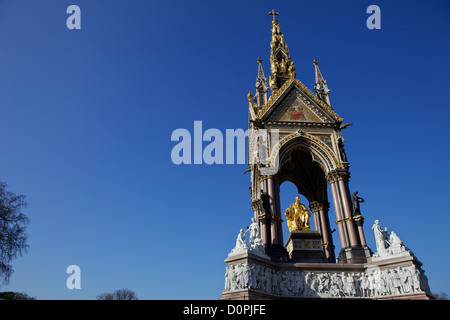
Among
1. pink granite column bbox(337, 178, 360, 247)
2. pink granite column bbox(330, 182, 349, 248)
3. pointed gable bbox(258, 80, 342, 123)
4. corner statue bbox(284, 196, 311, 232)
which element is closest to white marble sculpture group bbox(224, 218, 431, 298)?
pink granite column bbox(337, 178, 360, 247)

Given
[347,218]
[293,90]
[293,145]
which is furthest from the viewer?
[293,90]

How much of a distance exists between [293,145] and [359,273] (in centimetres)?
815

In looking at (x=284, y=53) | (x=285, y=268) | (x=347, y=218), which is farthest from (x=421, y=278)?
(x=284, y=53)

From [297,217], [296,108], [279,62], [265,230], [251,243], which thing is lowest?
[251,243]

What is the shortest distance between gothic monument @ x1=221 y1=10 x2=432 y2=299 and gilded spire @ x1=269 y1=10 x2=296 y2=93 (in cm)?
9

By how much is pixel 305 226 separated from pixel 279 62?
13.6 metres

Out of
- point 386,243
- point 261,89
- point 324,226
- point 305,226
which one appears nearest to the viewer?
point 386,243

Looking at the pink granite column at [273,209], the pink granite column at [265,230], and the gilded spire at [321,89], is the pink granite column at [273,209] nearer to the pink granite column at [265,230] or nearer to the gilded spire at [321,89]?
the pink granite column at [265,230]

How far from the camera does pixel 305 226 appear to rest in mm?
18859

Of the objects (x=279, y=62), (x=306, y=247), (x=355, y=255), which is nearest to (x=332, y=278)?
(x=355, y=255)

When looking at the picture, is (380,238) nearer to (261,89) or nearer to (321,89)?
(321,89)
